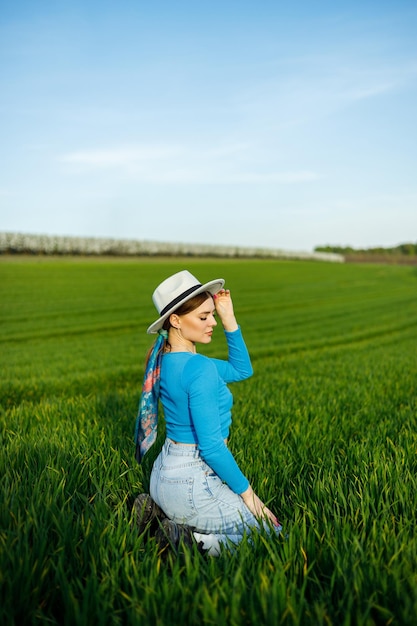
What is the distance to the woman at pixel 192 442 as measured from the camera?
3.18 metres

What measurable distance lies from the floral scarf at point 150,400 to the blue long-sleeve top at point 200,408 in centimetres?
6

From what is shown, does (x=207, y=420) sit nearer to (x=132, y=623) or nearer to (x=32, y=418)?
(x=132, y=623)

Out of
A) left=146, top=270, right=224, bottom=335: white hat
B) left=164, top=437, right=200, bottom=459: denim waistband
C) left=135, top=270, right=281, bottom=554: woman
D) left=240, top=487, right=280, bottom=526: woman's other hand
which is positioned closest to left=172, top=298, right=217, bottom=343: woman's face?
left=135, top=270, right=281, bottom=554: woman

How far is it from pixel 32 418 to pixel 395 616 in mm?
5287

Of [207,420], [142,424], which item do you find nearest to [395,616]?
[207,420]

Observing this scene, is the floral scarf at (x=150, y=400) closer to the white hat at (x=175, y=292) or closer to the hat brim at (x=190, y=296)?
the hat brim at (x=190, y=296)

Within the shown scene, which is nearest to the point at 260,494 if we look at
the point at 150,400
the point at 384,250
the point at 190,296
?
the point at 150,400

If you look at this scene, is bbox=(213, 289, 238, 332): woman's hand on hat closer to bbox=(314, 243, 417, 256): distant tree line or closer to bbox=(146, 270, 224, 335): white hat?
bbox=(146, 270, 224, 335): white hat

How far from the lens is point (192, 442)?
3365 mm

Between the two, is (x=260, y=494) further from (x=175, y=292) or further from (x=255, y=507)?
(x=175, y=292)

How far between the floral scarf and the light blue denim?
39 centimetres

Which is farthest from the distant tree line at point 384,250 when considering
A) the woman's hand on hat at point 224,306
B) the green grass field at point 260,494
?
the woman's hand on hat at point 224,306

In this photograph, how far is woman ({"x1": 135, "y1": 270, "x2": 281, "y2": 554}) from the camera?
3.18m

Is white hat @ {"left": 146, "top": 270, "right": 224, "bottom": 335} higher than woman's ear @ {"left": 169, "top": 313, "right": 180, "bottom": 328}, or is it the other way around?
white hat @ {"left": 146, "top": 270, "right": 224, "bottom": 335}
